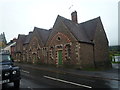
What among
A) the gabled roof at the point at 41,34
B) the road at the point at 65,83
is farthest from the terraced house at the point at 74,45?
the road at the point at 65,83

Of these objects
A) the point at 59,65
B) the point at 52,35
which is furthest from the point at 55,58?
the point at 52,35

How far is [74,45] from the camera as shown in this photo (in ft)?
64.6

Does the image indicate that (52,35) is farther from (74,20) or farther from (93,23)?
(93,23)

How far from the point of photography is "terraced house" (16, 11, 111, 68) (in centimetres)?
1970

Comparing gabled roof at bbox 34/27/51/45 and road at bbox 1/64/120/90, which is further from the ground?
gabled roof at bbox 34/27/51/45

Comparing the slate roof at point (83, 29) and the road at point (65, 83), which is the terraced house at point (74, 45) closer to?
the slate roof at point (83, 29)

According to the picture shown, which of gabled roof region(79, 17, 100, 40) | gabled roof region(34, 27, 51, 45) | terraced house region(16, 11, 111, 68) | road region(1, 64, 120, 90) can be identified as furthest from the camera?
gabled roof region(34, 27, 51, 45)

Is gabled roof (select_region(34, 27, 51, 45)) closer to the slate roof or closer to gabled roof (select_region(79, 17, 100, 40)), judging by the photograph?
the slate roof

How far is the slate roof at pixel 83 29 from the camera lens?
68.2ft

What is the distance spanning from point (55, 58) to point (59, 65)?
1.61 m

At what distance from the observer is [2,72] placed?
24.6 ft

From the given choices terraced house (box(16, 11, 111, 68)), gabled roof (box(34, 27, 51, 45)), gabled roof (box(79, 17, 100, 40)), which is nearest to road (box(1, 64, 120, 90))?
terraced house (box(16, 11, 111, 68))

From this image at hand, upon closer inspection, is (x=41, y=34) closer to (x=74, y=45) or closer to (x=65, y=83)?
(x=74, y=45)

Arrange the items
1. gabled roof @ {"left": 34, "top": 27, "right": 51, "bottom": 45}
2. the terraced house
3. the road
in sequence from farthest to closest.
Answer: gabled roof @ {"left": 34, "top": 27, "right": 51, "bottom": 45}, the terraced house, the road
